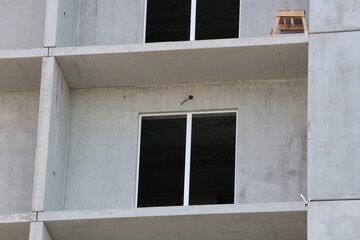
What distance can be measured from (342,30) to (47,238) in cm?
573

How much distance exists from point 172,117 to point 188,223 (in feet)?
7.93

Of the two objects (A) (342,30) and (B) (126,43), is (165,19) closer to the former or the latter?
(B) (126,43)

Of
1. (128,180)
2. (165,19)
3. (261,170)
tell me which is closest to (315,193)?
(261,170)

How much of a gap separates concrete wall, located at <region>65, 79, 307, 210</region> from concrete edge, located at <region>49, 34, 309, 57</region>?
1091 millimetres

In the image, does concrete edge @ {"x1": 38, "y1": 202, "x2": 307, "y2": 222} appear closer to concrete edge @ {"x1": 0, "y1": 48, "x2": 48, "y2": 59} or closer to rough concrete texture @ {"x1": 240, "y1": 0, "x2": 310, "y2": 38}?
concrete edge @ {"x1": 0, "y1": 48, "x2": 48, "y2": 59}

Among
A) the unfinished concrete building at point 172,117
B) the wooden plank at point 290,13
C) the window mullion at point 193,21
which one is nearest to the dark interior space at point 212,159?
the unfinished concrete building at point 172,117

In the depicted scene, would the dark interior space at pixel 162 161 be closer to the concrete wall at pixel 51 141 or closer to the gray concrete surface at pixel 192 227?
the gray concrete surface at pixel 192 227

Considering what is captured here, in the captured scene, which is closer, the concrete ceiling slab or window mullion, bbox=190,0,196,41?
the concrete ceiling slab

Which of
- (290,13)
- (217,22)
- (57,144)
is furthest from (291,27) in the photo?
(57,144)

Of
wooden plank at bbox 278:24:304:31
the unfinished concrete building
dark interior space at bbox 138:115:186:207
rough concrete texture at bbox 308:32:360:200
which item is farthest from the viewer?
wooden plank at bbox 278:24:304:31

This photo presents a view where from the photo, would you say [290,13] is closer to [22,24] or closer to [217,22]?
[217,22]

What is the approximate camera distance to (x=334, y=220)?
54.7 ft

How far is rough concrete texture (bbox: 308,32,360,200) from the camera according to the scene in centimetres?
1697

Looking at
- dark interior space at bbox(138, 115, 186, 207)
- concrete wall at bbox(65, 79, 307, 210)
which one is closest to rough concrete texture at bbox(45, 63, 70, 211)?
concrete wall at bbox(65, 79, 307, 210)
